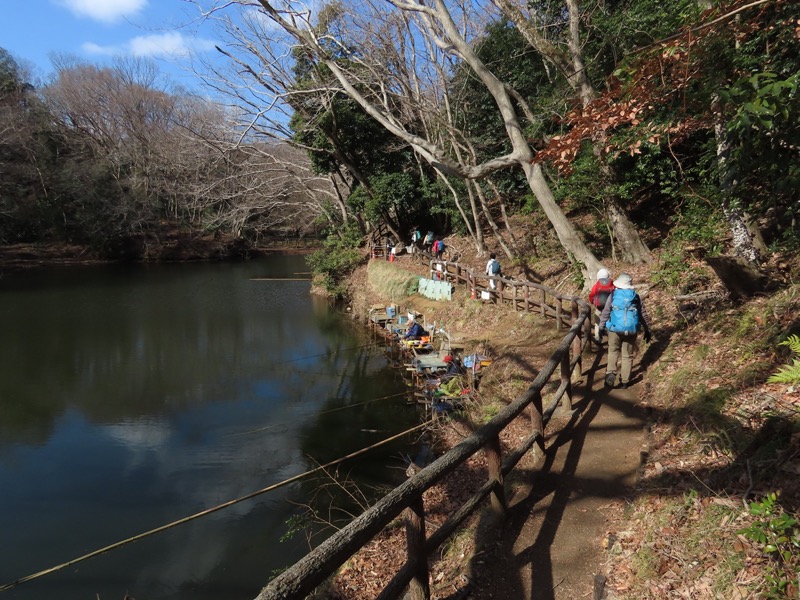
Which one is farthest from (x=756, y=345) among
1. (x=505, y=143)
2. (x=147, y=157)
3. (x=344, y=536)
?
(x=147, y=157)

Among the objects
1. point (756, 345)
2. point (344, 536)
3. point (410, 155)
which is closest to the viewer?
point (344, 536)

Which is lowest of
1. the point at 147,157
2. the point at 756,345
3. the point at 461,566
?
the point at 461,566

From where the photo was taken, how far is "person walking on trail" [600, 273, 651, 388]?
654cm

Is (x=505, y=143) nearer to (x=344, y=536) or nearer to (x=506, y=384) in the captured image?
(x=506, y=384)

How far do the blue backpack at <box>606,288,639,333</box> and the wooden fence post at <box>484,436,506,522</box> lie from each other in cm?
344

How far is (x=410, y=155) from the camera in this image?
26.1 meters

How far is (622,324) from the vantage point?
655cm

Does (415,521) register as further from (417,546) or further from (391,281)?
(391,281)

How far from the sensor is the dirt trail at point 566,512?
139 inches

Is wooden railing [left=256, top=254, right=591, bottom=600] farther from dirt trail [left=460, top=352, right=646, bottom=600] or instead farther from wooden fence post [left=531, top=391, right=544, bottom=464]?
dirt trail [left=460, top=352, right=646, bottom=600]

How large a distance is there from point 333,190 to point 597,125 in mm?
25558

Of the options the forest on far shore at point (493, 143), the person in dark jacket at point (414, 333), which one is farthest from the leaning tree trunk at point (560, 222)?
the person in dark jacket at point (414, 333)

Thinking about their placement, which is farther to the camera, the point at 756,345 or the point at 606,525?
the point at 756,345

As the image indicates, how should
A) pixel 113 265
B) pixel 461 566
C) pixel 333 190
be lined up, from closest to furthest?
pixel 461 566 → pixel 333 190 → pixel 113 265
